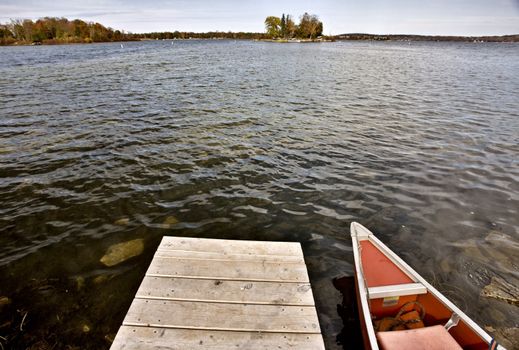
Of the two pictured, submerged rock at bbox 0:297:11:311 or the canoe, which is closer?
the canoe

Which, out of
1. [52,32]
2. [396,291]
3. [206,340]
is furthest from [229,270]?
[52,32]

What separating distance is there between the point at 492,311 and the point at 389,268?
242 centimetres

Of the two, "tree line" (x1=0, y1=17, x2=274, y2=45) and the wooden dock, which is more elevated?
"tree line" (x1=0, y1=17, x2=274, y2=45)

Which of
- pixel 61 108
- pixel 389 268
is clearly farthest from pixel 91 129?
pixel 389 268

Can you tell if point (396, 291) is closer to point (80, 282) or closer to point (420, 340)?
point (420, 340)

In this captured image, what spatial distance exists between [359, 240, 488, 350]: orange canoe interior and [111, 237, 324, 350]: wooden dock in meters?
1.24

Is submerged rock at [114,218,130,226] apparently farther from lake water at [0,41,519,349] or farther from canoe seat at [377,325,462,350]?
canoe seat at [377,325,462,350]

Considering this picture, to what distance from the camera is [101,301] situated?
5645 millimetres

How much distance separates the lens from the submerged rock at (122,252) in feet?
21.7

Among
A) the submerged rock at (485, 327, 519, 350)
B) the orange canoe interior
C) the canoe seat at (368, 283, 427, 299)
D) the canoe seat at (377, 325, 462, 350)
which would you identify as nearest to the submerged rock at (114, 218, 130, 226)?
the orange canoe interior

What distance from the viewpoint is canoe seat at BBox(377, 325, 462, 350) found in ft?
12.7

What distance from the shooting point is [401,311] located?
469cm

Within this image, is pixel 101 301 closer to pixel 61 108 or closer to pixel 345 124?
pixel 345 124

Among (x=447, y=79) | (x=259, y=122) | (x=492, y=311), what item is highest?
(x=447, y=79)
